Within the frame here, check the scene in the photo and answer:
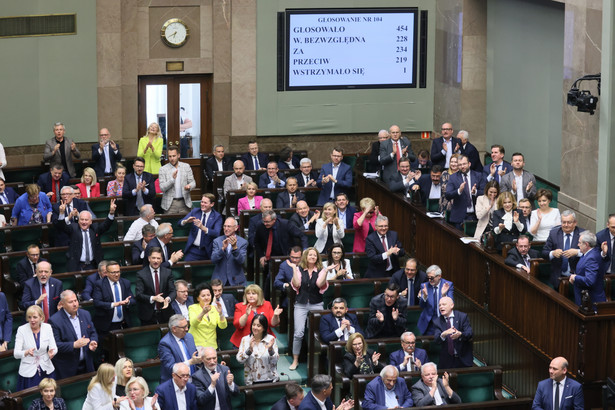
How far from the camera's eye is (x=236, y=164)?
50.4 feet

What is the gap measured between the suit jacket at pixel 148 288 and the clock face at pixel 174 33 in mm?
7382

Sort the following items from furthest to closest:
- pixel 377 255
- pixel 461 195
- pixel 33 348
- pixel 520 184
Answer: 1. pixel 520 184
2. pixel 461 195
3. pixel 377 255
4. pixel 33 348

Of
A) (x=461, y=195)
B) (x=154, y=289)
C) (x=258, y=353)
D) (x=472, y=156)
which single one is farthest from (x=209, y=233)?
(x=472, y=156)

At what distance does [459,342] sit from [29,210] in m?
5.81

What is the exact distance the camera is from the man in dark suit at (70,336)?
1059cm

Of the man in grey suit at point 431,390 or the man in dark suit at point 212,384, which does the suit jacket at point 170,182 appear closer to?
the man in dark suit at point 212,384

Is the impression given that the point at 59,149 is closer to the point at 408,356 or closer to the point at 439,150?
the point at 439,150

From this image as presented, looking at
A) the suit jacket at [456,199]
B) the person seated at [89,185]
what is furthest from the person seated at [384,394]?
the person seated at [89,185]

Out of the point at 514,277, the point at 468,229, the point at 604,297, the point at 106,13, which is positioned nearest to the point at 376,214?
the point at 468,229

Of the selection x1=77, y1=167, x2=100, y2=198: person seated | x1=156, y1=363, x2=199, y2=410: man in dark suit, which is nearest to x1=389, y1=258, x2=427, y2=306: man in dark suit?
x1=156, y1=363, x2=199, y2=410: man in dark suit

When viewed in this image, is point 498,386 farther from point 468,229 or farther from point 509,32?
point 509,32

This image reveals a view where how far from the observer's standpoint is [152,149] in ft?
54.2

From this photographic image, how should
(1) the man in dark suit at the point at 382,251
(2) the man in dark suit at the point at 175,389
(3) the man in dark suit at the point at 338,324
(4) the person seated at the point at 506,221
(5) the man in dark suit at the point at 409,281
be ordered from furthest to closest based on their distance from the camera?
(1) the man in dark suit at the point at 382,251 → (4) the person seated at the point at 506,221 → (5) the man in dark suit at the point at 409,281 → (3) the man in dark suit at the point at 338,324 → (2) the man in dark suit at the point at 175,389

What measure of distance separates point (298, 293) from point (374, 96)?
24.3ft
